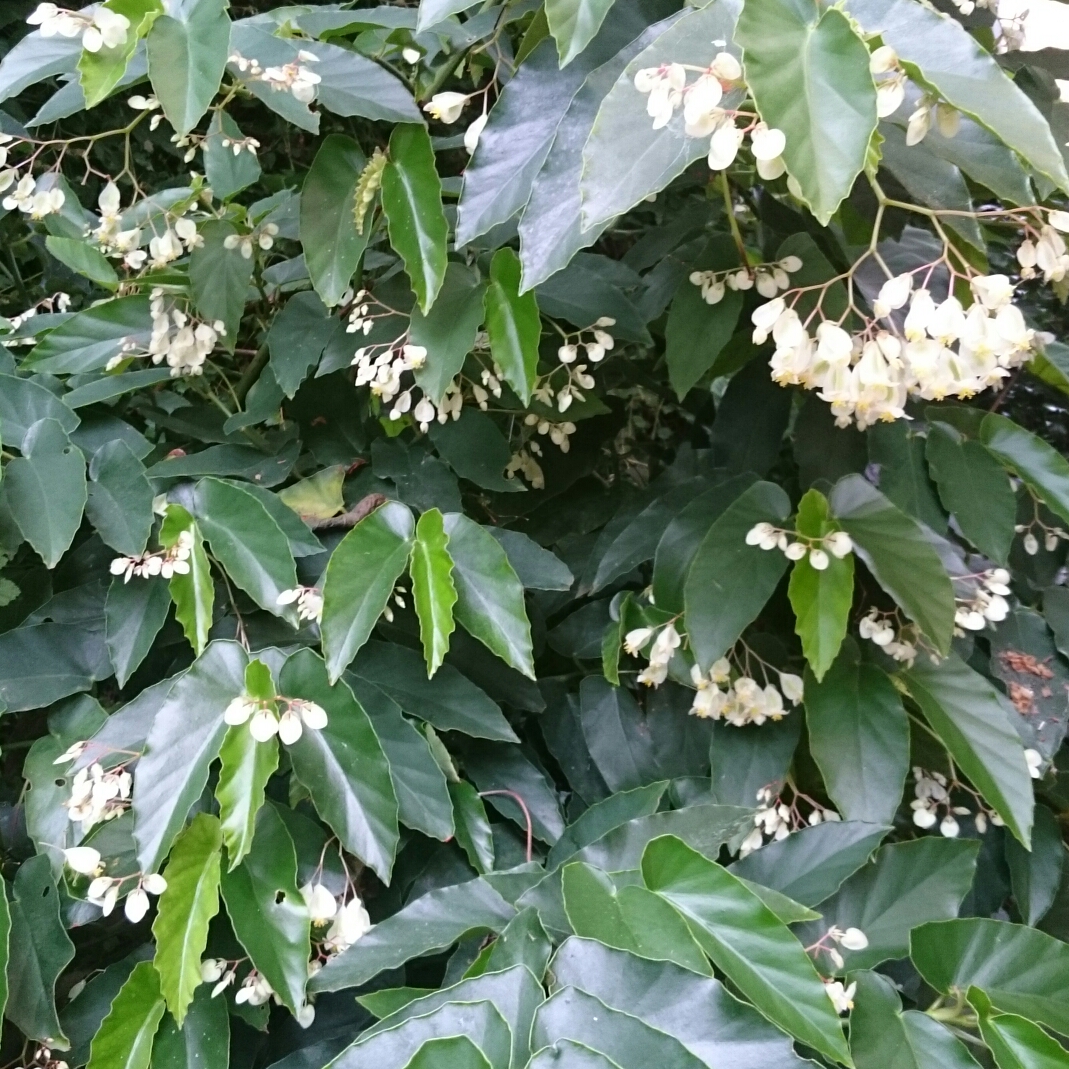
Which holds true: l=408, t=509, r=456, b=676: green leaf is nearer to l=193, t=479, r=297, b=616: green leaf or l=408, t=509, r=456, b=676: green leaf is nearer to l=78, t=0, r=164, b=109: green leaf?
A: l=193, t=479, r=297, b=616: green leaf

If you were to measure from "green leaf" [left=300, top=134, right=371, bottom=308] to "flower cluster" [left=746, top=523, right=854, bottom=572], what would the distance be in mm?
334

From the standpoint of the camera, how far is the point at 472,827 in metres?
0.55

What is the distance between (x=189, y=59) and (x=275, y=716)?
0.39 meters

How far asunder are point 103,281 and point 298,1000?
0.60m

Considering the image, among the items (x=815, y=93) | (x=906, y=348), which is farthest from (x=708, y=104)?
(x=906, y=348)

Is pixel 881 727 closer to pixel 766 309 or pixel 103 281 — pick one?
pixel 766 309

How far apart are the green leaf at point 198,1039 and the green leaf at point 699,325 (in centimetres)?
50

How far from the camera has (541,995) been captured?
35cm

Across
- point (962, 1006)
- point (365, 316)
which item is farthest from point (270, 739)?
point (962, 1006)

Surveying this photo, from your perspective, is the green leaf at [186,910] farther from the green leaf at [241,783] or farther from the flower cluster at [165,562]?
the flower cluster at [165,562]

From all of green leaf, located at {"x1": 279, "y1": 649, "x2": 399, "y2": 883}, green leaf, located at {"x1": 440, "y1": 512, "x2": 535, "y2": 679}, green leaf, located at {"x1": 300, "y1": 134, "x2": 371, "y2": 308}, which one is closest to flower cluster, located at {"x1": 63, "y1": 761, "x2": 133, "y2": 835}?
green leaf, located at {"x1": 279, "y1": 649, "x2": 399, "y2": 883}

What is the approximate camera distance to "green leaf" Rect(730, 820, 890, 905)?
0.49 m

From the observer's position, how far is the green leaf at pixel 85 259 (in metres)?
0.69

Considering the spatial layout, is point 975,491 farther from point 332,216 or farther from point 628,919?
point 332,216
